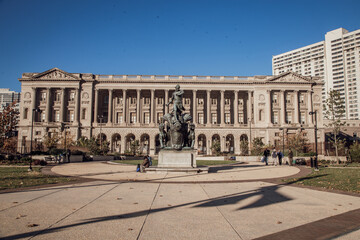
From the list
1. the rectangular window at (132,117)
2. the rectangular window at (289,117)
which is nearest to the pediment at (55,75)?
the rectangular window at (132,117)

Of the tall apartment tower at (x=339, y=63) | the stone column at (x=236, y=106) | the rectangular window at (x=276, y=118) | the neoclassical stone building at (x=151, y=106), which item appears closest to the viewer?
the neoclassical stone building at (x=151, y=106)

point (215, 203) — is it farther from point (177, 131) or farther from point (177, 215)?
point (177, 131)

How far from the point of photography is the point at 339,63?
14388cm

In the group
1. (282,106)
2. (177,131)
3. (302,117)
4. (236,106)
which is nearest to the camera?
(177,131)

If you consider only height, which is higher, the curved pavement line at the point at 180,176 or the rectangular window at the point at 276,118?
the rectangular window at the point at 276,118

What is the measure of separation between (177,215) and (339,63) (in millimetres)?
163783

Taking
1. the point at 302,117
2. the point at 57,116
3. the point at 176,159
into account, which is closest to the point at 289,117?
the point at 302,117

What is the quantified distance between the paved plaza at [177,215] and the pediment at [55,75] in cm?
6441

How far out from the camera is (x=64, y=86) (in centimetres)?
7044

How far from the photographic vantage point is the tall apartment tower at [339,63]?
136 metres

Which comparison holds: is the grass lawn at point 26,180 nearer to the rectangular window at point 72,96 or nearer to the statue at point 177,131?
the statue at point 177,131

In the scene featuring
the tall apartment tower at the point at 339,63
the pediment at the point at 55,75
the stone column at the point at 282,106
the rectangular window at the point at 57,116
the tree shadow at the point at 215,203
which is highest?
the tall apartment tower at the point at 339,63

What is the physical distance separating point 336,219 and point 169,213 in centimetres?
431

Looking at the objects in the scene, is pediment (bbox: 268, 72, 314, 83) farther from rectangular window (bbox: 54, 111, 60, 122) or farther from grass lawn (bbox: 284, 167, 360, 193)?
grass lawn (bbox: 284, 167, 360, 193)
